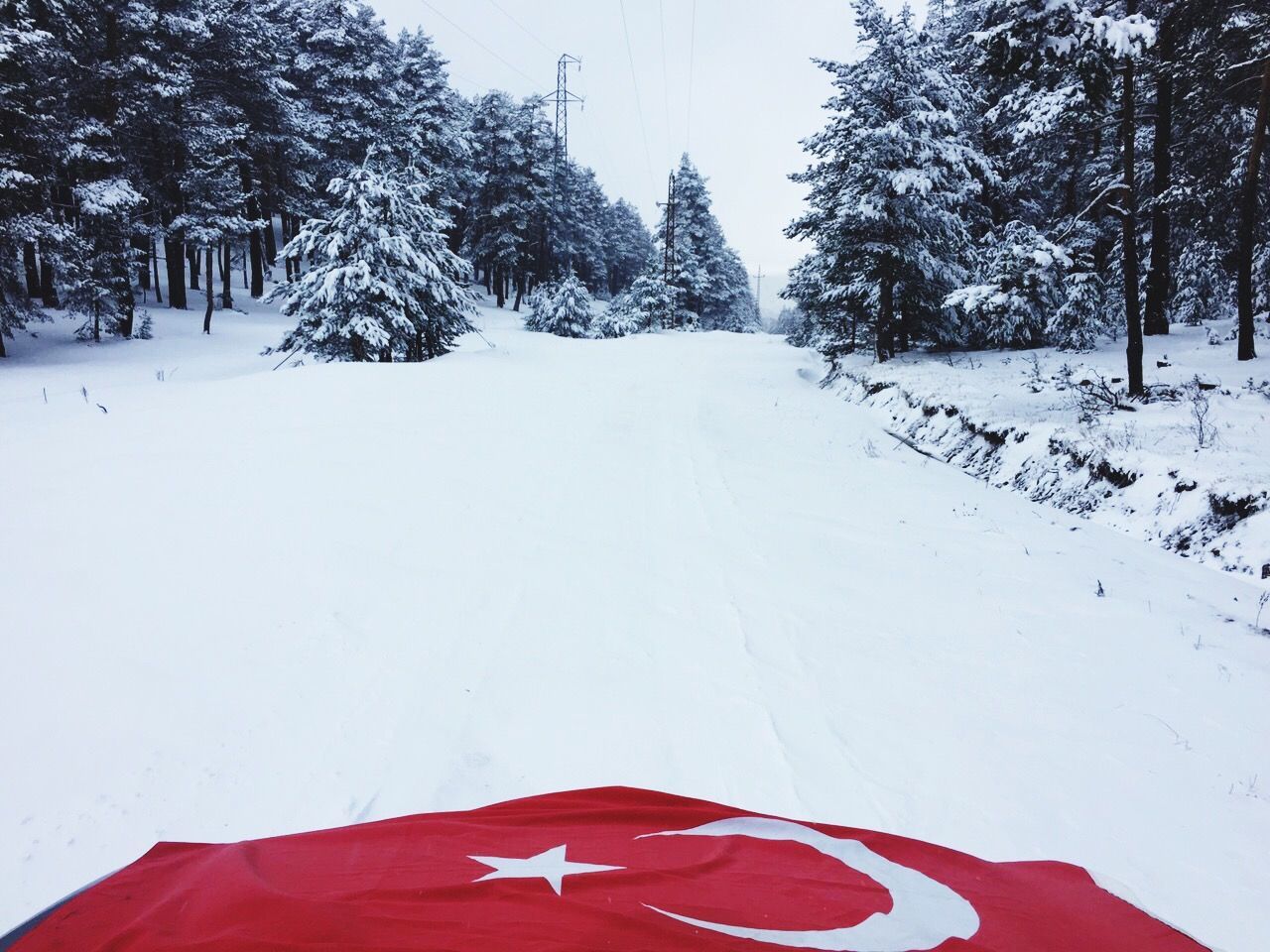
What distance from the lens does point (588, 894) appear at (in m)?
1.62

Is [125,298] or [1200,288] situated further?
[125,298]

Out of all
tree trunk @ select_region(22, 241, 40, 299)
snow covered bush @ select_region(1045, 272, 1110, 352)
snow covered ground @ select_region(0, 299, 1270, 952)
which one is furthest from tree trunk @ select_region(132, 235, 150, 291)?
snow covered bush @ select_region(1045, 272, 1110, 352)

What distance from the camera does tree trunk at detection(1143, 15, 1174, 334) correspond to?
1261cm

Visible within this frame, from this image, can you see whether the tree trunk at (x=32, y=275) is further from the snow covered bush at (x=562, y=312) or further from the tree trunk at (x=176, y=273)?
the snow covered bush at (x=562, y=312)

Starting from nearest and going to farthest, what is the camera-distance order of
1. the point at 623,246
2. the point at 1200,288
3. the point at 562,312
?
1. the point at 1200,288
2. the point at 562,312
3. the point at 623,246

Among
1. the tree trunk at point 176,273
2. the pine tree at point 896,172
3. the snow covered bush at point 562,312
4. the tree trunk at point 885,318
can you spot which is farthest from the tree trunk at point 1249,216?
the tree trunk at point 176,273

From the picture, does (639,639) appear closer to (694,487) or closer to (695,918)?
(695,918)

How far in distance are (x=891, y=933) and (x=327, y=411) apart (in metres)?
9.64

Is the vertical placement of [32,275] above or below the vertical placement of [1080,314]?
above

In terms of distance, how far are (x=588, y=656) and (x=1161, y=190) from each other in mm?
17688

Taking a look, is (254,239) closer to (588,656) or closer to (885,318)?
(885,318)

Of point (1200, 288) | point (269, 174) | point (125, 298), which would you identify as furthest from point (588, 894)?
point (269, 174)

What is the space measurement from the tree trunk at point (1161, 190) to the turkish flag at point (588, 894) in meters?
15.2

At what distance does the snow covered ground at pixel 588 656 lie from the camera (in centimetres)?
277
